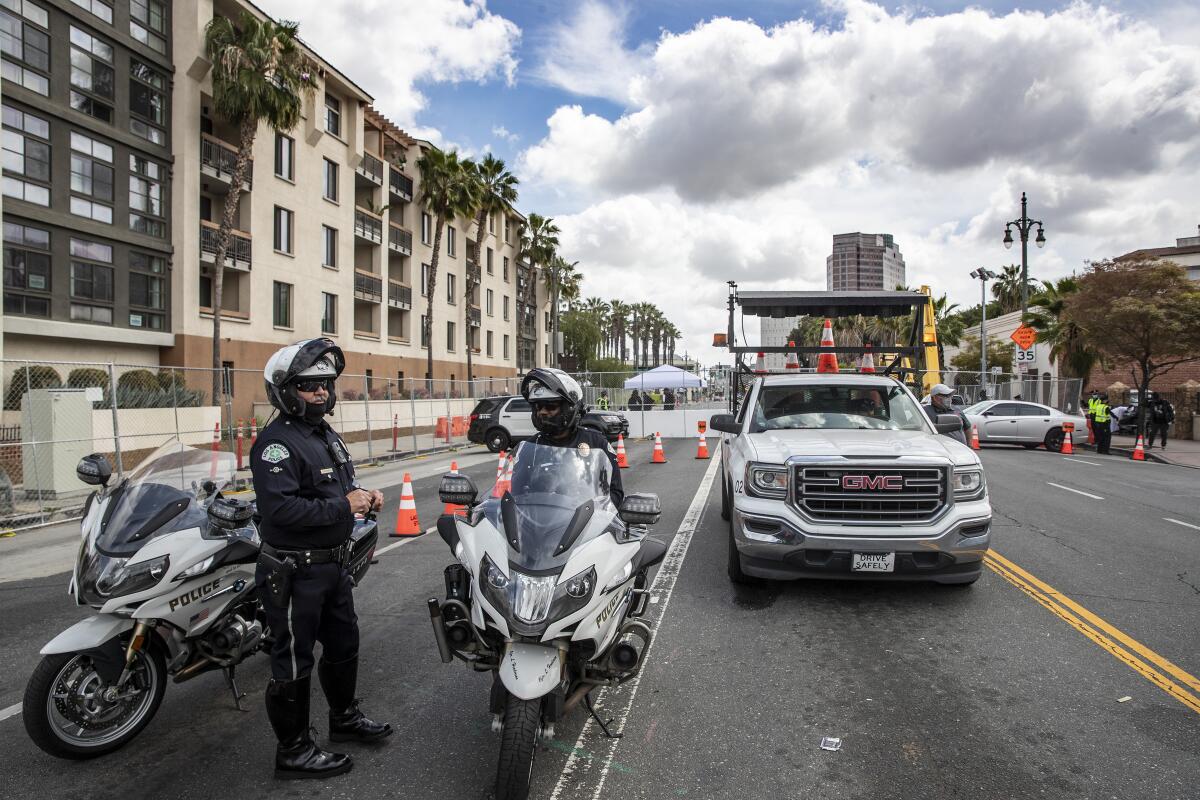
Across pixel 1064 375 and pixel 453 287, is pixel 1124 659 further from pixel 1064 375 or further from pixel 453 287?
pixel 453 287

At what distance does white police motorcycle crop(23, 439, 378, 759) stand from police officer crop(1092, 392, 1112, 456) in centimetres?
2430

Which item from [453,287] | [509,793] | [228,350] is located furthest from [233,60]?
[509,793]

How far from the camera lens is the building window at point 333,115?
31.5 metres

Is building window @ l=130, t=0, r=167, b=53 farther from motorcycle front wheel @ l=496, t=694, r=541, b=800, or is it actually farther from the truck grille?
motorcycle front wheel @ l=496, t=694, r=541, b=800

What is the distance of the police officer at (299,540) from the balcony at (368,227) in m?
31.6

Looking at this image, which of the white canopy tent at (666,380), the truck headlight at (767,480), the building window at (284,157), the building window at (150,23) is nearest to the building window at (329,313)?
the building window at (284,157)

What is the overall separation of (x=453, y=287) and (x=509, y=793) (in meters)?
42.2

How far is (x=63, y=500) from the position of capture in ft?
39.8

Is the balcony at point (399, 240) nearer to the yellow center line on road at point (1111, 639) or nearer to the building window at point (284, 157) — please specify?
the building window at point (284, 157)

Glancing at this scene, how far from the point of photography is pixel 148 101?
74.5 ft

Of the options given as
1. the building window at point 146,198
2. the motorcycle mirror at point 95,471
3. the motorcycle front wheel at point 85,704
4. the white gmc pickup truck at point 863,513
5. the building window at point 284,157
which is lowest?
the motorcycle front wheel at point 85,704

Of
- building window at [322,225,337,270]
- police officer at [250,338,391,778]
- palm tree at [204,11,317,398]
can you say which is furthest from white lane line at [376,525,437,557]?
building window at [322,225,337,270]

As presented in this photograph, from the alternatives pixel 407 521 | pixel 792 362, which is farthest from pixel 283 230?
pixel 792 362

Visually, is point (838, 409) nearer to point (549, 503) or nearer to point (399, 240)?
point (549, 503)
